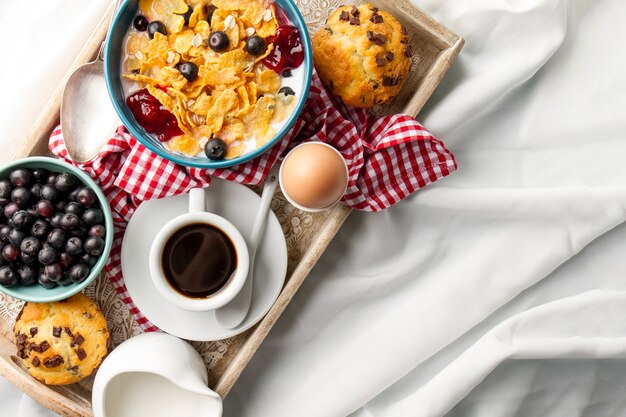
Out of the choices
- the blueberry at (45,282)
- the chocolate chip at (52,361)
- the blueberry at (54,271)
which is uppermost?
the blueberry at (54,271)

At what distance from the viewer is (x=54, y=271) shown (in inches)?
48.7

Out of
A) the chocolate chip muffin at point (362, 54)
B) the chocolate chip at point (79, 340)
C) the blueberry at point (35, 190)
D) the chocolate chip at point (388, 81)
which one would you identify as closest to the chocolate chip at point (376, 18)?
the chocolate chip muffin at point (362, 54)

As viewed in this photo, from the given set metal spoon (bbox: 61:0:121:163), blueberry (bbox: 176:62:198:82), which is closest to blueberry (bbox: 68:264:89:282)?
metal spoon (bbox: 61:0:121:163)

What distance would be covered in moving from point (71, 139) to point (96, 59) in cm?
18

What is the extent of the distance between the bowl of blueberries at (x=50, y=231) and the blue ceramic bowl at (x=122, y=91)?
145 mm

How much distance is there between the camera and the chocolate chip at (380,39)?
1.26 meters

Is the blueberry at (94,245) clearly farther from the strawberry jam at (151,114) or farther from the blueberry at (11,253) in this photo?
the strawberry jam at (151,114)

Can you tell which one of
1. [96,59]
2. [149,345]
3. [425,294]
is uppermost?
[96,59]

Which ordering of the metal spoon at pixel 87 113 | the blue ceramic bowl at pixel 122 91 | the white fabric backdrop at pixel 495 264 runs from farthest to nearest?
1. the white fabric backdrop at pixel 495 264
2. the metal spoon at pixel 87 113
3. the blue ceramic bowl at pixel 122 91

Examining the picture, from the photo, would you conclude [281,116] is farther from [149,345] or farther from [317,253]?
[149,345]

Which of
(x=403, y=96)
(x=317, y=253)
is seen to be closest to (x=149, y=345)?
(x=317, y=253)

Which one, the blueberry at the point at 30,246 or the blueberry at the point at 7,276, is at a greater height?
the blueberry at the point at 30,246

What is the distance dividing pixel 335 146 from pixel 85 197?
0.52 metres

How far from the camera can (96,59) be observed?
1356 mm
